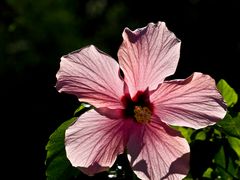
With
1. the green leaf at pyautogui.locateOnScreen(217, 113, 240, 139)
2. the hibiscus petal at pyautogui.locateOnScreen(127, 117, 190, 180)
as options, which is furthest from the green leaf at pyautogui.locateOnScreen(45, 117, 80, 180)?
the green leaf at pyautogui.locateOnScreen(217, 113, 240, 139)

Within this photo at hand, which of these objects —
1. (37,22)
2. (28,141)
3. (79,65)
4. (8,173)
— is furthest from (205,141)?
(37,22)

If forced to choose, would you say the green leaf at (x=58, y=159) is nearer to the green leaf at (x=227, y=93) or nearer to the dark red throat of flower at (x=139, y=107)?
the dark red throat of flower at (x=139, y=107)

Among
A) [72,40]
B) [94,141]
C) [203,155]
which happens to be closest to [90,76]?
[94,141]

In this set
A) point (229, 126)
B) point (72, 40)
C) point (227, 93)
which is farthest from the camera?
point (72, 40)

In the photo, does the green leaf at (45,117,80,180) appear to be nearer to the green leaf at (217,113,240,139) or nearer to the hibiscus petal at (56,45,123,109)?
the hibiscus petal at (56,45,123,109)

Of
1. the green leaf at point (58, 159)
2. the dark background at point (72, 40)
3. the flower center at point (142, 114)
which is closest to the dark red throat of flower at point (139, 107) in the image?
the flower center at point (142, 114)

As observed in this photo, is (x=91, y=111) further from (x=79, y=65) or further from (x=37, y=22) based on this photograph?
(x=37, y=22)

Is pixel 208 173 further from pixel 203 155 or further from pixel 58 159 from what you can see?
pixel 58 159
